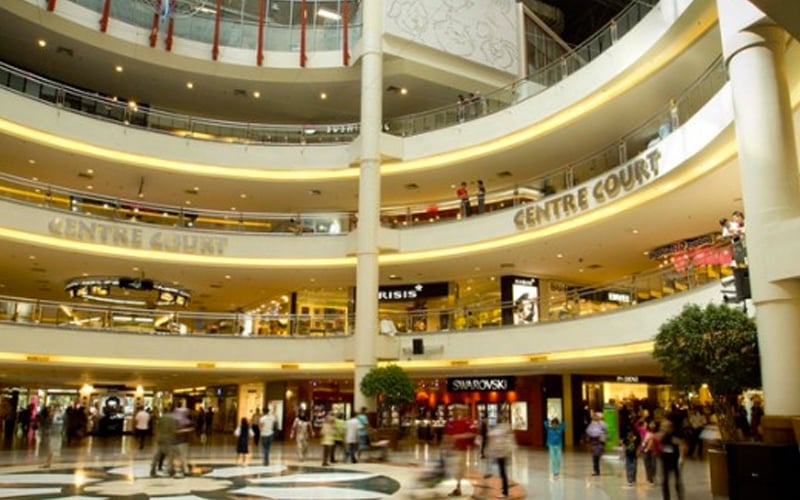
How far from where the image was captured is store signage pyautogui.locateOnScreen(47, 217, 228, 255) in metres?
24.2

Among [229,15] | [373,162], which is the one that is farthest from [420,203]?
[229,15]

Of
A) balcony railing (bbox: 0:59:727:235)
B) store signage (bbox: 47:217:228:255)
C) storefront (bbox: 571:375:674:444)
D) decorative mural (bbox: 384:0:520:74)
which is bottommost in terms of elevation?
storefront (bbox: 571:375:674:444)

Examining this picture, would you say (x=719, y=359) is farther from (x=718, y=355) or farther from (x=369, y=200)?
(x=369, y=200)

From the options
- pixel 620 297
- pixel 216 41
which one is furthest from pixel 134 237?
pixel 620 297

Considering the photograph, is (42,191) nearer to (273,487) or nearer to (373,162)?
(373,162)

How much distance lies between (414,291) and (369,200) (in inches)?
244

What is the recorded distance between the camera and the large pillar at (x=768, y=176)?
1041 cm

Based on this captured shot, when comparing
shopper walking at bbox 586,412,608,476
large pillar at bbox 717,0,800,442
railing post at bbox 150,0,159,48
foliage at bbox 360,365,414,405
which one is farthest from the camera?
railing post at bbox 150,0,159,48

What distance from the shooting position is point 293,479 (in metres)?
15.9

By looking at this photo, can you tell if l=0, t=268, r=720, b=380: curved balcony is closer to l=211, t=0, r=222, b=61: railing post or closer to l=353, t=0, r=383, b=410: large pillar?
l=353, t=0, r=383, b=410: large pillar

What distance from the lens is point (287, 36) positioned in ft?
99.3

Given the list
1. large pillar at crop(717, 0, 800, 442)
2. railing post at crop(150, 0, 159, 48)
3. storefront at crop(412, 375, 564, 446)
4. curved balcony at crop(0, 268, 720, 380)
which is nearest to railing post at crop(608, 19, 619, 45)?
curved balcony at crop(0, 268, 720, 380)

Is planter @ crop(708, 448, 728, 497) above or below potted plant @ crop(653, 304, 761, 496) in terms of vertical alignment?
below

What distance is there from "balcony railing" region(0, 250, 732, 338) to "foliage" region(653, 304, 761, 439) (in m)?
5.09
